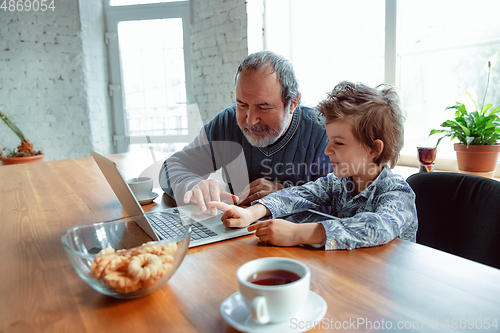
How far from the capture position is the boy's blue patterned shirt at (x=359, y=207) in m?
0.76

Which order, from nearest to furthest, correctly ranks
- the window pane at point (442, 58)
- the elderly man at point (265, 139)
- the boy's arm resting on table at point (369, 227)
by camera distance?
1. the boy's arm resting on table at point (369, 227)
2. the elderly man at point (265, 139)
3. the window pane at point (442, 58)

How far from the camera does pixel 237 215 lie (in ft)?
2.97

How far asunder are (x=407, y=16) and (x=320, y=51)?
90cm

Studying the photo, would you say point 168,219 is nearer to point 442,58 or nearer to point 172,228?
point 172,228

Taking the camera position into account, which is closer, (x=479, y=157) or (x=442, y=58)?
(x=479, y=157)

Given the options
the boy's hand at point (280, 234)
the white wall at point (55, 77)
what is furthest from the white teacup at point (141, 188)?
the white wall at point (55, 77)

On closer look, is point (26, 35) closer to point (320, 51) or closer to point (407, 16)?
point (320, 51)

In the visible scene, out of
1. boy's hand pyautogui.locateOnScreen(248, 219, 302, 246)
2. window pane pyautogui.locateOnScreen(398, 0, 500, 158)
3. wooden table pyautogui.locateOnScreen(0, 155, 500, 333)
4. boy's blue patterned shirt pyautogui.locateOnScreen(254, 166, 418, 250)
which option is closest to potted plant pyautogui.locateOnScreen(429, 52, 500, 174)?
window pane pyautogui.locateOnScreen(398, 0, 500, 158)

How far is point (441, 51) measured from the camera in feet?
7.80

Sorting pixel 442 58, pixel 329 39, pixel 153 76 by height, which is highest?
pixel 329 39

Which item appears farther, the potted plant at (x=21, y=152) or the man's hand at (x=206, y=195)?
the potted plant at (x=21, y=152)

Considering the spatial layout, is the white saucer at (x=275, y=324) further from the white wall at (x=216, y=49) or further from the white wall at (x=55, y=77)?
the white wall at (x=55, y=77)

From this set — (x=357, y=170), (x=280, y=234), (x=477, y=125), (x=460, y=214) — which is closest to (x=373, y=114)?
(x=357, y=170)

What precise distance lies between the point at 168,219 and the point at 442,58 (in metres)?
2.24
